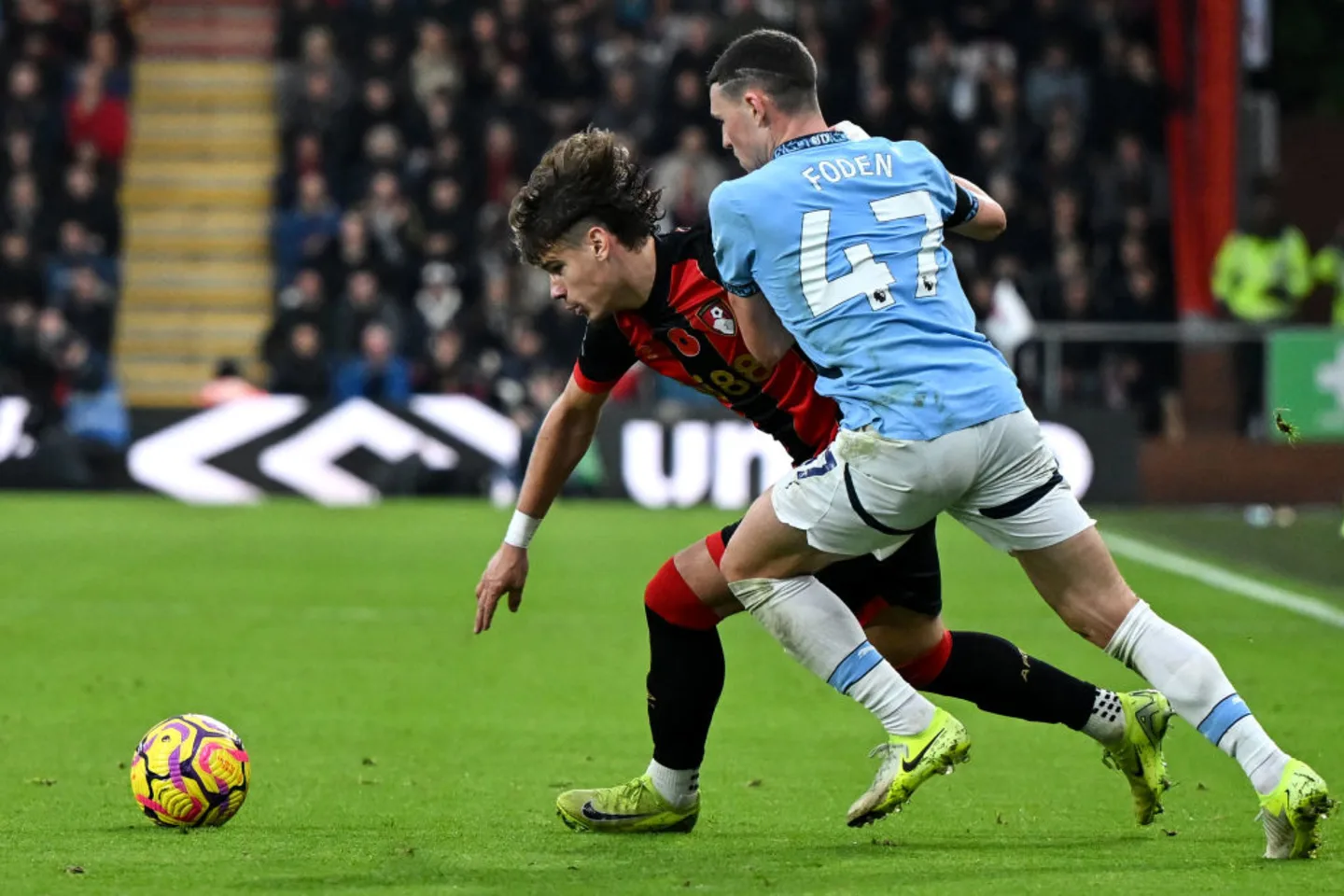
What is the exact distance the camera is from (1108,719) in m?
5.51

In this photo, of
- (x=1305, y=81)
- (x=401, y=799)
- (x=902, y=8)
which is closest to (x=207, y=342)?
(x=902, y=8)

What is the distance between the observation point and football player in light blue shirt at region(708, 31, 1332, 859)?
16.0ft

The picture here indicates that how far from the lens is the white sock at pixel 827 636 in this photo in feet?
16.6

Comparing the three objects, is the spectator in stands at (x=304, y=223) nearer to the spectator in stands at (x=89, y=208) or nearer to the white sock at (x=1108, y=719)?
the spectator in stands at (x=89, y=208)

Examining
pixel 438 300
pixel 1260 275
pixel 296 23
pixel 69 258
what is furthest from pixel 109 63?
pixel 1260 275

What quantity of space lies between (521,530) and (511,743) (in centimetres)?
160

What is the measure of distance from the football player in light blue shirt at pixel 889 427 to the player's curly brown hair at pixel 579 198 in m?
0.31

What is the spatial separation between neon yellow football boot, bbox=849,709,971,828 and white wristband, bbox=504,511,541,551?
1.22 m


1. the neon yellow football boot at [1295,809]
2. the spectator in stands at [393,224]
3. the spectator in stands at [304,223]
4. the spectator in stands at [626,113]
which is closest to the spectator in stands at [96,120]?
the spectator in stands at [304,223]

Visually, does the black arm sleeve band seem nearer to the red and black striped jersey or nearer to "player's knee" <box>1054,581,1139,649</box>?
the red and black striped jersey

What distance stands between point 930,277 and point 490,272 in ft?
50.1

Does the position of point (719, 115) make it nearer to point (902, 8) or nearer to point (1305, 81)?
point (902, 8)

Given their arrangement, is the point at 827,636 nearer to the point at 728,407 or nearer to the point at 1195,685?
the point at 728,407

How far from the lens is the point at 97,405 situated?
18.0 m
